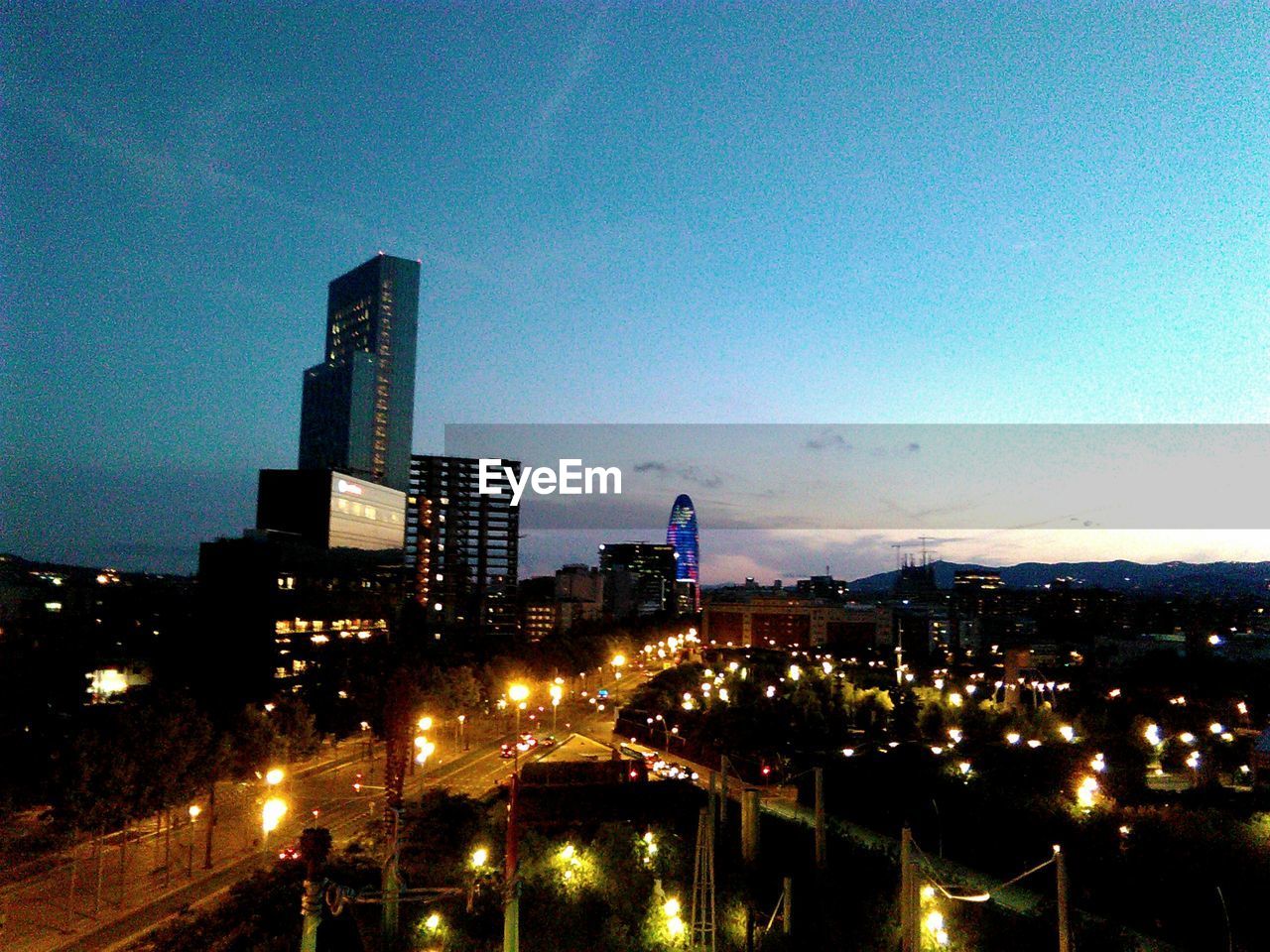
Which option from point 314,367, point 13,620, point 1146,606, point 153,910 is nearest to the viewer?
point 153,910

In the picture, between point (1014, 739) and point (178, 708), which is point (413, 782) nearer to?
point (178, 708)

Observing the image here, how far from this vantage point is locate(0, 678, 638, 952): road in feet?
41.7

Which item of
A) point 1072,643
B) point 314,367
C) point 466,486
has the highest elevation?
point 314,367

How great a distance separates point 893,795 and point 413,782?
40.6ft

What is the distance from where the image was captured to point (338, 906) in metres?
6.96

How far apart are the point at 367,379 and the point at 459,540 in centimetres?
3026

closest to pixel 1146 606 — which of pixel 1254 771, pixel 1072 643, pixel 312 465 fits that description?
pixel 1072 643

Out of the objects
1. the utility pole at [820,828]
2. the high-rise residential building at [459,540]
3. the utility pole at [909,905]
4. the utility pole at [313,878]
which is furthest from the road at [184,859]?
the high-rise residential building at [459,540]

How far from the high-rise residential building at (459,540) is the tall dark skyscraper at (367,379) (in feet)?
53.8

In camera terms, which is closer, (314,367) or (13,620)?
(13,620)

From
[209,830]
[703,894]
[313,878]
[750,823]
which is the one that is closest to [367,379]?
[209,830]

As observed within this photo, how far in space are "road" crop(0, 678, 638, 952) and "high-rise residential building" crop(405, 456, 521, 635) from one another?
56862 millimetres

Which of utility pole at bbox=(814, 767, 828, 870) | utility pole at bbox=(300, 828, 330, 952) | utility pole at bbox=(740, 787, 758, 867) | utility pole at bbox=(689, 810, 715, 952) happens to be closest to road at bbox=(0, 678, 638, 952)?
utility pole at bbox=(300, 828, 330, 952)

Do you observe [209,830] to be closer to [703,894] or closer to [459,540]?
[703,894]
